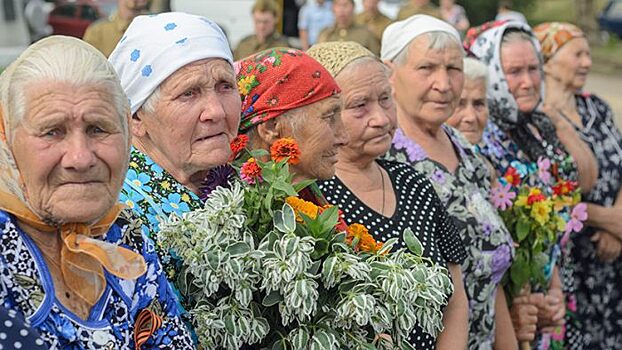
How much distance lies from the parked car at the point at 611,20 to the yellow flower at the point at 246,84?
30.1 m

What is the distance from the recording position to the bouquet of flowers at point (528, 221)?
5059mm

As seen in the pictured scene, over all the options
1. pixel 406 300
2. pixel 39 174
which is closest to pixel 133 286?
pixel 39 174

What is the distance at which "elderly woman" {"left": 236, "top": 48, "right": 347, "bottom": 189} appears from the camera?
140 inches

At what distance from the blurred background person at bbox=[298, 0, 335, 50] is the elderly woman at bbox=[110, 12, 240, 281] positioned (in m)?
12.3

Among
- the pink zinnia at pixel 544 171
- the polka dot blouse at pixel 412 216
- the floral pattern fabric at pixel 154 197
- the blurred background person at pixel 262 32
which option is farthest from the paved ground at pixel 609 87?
the floral pattern fabric at pixel 154 197

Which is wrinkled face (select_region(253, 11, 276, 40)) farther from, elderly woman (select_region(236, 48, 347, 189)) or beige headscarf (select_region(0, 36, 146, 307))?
beige headscarf (select_region(0, 36, 146, 307))

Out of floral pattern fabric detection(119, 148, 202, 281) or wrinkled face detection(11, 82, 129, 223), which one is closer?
wrinkled face detection(11, 82, 129, 223)

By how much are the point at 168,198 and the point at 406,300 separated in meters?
0.74

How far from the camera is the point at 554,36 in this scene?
21.2ft

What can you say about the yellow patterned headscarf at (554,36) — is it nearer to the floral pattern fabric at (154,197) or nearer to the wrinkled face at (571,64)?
the wrinkled face at (571,64)

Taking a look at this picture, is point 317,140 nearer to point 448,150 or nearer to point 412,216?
point 412,216

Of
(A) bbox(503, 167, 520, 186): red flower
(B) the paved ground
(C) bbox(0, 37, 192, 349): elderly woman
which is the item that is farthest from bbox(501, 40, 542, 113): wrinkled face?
(B) the paved ground

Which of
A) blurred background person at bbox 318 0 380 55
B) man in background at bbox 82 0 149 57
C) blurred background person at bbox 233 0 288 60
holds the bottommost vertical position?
blurred background person at bbox 318 0 380 55

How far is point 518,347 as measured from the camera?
525 cm
